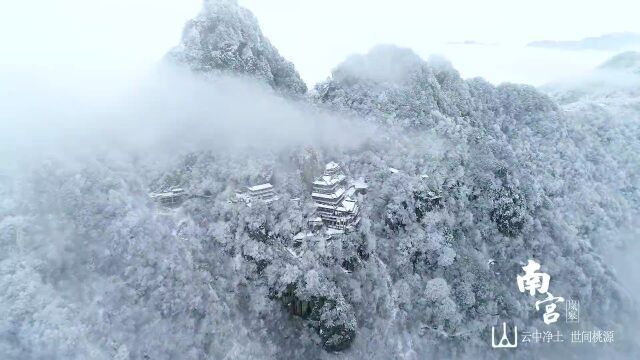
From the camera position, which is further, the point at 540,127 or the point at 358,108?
the point at 540,127

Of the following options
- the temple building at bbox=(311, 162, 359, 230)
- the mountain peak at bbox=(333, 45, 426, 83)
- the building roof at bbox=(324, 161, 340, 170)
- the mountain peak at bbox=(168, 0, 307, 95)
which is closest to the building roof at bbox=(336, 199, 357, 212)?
the temple building at bbox=(311, 162, 359, 230)

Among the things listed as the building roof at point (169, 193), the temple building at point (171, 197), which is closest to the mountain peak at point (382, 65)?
the building roof at point (169, 193)

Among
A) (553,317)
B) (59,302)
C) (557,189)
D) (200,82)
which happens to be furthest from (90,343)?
(557,189)

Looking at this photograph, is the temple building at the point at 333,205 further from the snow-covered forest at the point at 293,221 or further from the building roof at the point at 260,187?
the building roof at the point at 260,187

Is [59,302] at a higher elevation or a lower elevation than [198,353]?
higher

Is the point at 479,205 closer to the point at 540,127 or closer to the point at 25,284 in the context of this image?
the point at 540,127

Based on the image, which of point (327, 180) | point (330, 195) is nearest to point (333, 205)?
point (330, 195)
